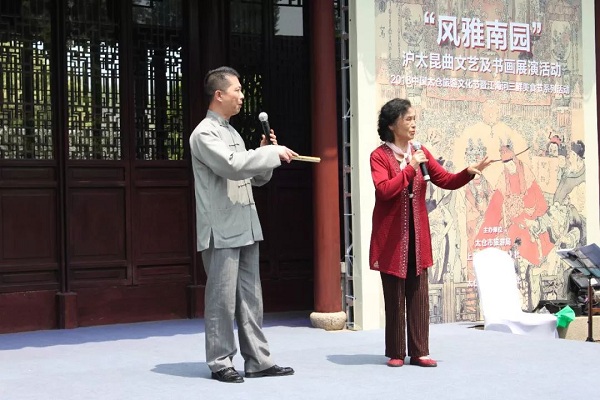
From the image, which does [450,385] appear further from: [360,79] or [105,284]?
[105,284]

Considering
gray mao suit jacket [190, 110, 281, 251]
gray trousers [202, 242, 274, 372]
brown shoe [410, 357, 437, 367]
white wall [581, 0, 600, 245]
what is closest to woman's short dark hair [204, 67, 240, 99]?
gray mao suit jacket [190, 110, 281, 251]

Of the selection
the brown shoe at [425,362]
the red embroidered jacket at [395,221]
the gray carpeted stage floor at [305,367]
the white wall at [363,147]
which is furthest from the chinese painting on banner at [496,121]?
the brown shoe at [425,362]

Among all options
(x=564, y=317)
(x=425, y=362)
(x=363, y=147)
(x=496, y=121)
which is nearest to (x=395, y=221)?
(x=425, y=362)

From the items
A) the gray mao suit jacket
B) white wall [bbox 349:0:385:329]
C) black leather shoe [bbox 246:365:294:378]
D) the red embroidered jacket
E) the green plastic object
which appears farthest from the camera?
the green plastic object

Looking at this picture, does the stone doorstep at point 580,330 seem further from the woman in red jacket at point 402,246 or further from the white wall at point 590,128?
the woman in red jacket at point 402,246

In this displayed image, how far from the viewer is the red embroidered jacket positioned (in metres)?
6.12

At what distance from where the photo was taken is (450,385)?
552 centimetres

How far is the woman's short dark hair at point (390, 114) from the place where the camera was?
6.18m

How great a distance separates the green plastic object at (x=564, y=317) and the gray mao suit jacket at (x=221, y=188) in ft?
10.7

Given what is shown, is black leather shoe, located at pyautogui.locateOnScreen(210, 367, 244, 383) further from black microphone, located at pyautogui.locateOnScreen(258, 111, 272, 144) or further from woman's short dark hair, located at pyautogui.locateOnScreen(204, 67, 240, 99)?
woman's short dark hair, located at pyautogui.locateOnScreen(204, 67, 240, 99)

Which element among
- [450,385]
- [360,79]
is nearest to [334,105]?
[360,79]

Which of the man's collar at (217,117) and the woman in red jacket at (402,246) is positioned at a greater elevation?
the man's collar at (217,117)

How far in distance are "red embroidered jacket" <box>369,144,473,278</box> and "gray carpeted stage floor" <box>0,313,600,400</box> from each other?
0.60 m

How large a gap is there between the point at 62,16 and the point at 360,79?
2.36m
